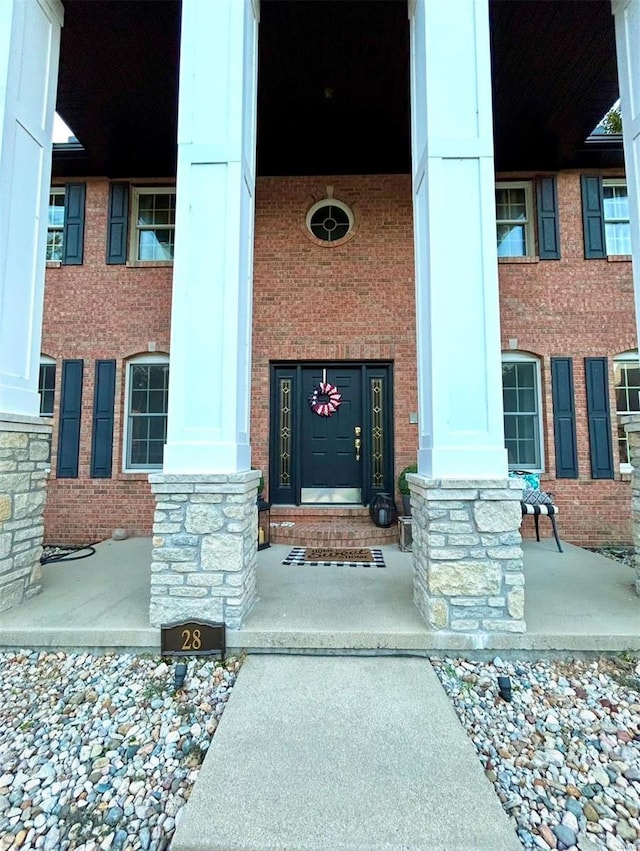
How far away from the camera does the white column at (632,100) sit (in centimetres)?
329

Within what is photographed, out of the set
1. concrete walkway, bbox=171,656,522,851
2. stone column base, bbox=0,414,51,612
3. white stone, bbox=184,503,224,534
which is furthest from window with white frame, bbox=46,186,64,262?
concrete walkway, bbox=171,656,522,851

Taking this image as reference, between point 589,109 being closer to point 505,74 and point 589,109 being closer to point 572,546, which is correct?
point 505,74

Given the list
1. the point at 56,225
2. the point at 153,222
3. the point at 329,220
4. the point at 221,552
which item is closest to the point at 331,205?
the point at 329,220

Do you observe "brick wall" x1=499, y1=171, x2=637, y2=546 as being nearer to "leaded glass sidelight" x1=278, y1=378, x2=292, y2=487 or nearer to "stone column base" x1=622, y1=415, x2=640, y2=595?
"stone column base" x1=622, y1=415, x2=640, y2=595

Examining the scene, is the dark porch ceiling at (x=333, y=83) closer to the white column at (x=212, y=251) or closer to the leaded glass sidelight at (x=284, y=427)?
the white column at (x=212, y=251)

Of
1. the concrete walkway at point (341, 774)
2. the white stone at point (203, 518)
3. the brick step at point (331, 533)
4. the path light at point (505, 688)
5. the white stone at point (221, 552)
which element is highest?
the white stone at point (203, 518)

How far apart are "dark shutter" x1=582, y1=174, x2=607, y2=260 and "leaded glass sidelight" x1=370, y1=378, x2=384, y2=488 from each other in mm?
3213

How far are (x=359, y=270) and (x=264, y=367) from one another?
1.79 metres

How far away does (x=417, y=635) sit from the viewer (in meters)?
2.59

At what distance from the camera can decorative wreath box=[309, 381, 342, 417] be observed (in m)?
5.68

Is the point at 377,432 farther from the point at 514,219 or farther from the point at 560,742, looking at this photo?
the point at 560,742

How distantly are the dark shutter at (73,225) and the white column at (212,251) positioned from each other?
3.54 m

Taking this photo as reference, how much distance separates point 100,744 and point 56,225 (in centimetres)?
638

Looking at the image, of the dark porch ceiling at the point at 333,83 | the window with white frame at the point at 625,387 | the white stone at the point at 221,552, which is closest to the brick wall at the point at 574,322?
the window with white frame at the point at 625,387
